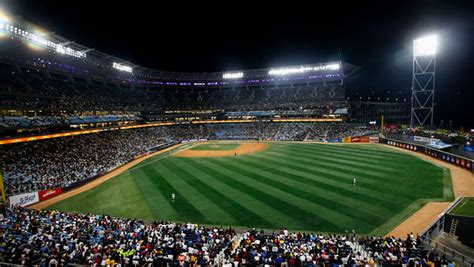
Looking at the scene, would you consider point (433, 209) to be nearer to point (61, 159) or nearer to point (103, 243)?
point (103, 243)

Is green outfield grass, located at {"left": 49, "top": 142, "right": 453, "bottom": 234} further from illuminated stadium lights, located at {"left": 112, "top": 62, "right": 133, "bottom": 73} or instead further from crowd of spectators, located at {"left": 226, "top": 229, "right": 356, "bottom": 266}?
illuminated stadium lights, located at {"left": 112, "top": 62, "right": 133, "bottom": 73}

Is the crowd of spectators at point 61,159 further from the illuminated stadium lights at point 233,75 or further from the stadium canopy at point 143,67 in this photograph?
the illuminated stadium lights at point 233,75

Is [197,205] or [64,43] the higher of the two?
[64,43]

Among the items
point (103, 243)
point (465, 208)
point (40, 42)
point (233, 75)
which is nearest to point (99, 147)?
point (40, 42)

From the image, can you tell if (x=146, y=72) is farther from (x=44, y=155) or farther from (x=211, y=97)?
(x=44, y=155)

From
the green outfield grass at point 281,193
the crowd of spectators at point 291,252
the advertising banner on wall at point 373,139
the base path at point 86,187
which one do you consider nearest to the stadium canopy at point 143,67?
the base path at point 86,187

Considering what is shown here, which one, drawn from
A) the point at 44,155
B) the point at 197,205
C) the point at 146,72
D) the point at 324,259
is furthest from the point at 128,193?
the point at 146,72
